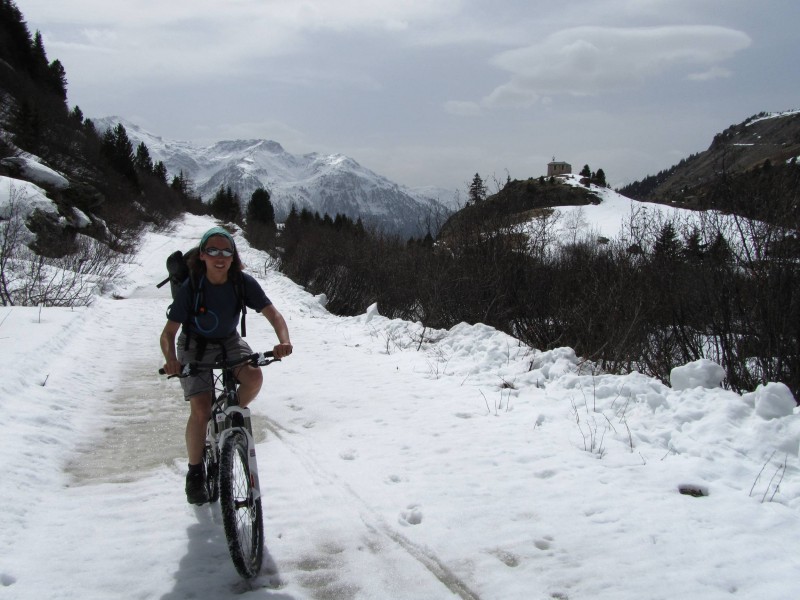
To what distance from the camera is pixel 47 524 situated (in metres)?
3.76

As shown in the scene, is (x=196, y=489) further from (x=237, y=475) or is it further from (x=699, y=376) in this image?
(x=699, y=376)

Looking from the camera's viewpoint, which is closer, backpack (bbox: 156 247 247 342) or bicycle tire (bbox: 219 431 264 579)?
bicycle tire (bbox: 219 431 264 579)

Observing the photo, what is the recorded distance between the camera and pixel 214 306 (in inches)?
149

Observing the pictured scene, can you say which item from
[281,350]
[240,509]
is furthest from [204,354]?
[240,509]

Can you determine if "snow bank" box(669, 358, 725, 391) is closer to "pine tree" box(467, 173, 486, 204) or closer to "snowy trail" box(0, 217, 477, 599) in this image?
"snowy trail" box(0, 217, 477, 599)

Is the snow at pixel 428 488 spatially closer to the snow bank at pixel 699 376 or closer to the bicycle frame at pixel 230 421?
the snow bank at pixel 699 376

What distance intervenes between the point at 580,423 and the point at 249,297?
3.84 meters

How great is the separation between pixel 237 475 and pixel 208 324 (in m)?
1.15

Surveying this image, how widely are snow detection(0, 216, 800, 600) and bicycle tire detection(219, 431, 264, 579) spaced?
0.67 ft

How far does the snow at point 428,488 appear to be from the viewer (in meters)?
3.22

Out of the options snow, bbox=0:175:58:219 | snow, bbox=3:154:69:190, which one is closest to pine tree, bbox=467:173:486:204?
snow, bbox=0:175:58:219

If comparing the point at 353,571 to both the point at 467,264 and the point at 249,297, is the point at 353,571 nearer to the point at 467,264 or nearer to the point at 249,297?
the point at 249,297

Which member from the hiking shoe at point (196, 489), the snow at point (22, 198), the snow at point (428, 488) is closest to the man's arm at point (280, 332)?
the hiking shoe at point (196, 489)

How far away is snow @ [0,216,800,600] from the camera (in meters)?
3.22
